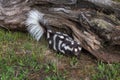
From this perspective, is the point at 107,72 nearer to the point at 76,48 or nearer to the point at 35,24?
the point at 76,48

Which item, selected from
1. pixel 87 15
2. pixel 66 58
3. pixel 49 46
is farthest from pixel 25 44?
pixel 87 15

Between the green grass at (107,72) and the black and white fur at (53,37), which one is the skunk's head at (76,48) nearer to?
the black and white fur at (53,37)

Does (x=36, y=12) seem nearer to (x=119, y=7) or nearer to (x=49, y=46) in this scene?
(x=49, y=46)

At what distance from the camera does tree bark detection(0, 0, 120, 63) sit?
456 cm

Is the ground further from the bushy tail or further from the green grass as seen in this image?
the bushy tail

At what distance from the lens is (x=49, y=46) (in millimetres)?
4922

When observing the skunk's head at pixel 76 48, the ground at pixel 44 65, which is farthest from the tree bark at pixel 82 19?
the ground at pixel 44 65

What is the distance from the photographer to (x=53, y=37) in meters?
4.91

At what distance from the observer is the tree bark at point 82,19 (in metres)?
4.56

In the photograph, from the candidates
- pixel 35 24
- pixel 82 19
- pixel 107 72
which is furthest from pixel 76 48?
pixel 35 24

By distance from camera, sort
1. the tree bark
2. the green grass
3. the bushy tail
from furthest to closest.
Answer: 1. the bushy tail
2. the tree bark
3. the green grass

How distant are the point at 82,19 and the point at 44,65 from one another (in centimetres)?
91

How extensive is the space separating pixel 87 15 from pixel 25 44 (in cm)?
106

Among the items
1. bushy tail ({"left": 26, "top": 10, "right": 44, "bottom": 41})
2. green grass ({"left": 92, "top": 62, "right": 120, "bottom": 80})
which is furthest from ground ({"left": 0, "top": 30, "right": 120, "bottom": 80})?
bushy tail ({"left": 26, "top": 10, "right": 44, "bottom": 41})
